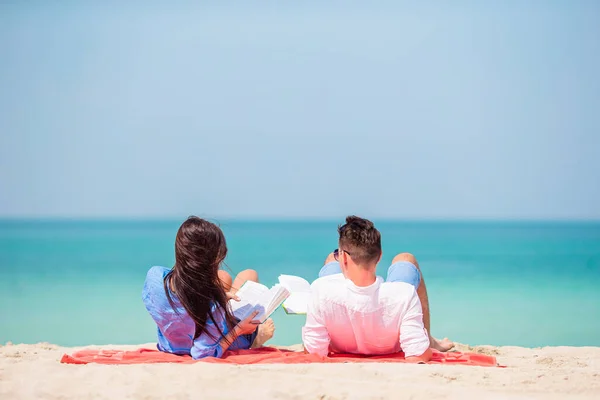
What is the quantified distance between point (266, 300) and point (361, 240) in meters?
0.69

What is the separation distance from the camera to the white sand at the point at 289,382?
11.3 feet

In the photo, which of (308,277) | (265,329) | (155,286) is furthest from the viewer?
(308,277)

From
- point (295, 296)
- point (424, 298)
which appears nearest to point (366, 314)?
point (295, 296)

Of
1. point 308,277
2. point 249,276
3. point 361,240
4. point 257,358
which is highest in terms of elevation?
point 361,240

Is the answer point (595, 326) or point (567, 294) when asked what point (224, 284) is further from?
point (567, 294)

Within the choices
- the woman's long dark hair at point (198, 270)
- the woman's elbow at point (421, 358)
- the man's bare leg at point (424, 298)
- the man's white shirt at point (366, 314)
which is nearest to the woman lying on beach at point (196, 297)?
the woman's long dark hair at point (198, 270)

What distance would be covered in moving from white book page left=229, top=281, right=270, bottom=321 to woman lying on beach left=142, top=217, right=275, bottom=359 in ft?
0.14

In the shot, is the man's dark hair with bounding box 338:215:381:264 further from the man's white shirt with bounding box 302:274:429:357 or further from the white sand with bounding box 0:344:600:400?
the white sand with bounding box 0:344:600:400

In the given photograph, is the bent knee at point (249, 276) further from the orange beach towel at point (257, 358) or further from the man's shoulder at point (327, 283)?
the man's shoulder at point (327, 283)

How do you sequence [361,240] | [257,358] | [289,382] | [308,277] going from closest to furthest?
[289,382]
[361,240]
[257,358]
[308,277]

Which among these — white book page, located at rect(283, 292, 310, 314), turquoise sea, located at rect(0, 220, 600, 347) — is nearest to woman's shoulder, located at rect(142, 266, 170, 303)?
turquoise sea, located at rect(0, 220, 600, 347)

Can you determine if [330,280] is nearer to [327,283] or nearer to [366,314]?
[327,283]

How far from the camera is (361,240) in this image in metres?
3.85

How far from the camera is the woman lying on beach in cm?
393
